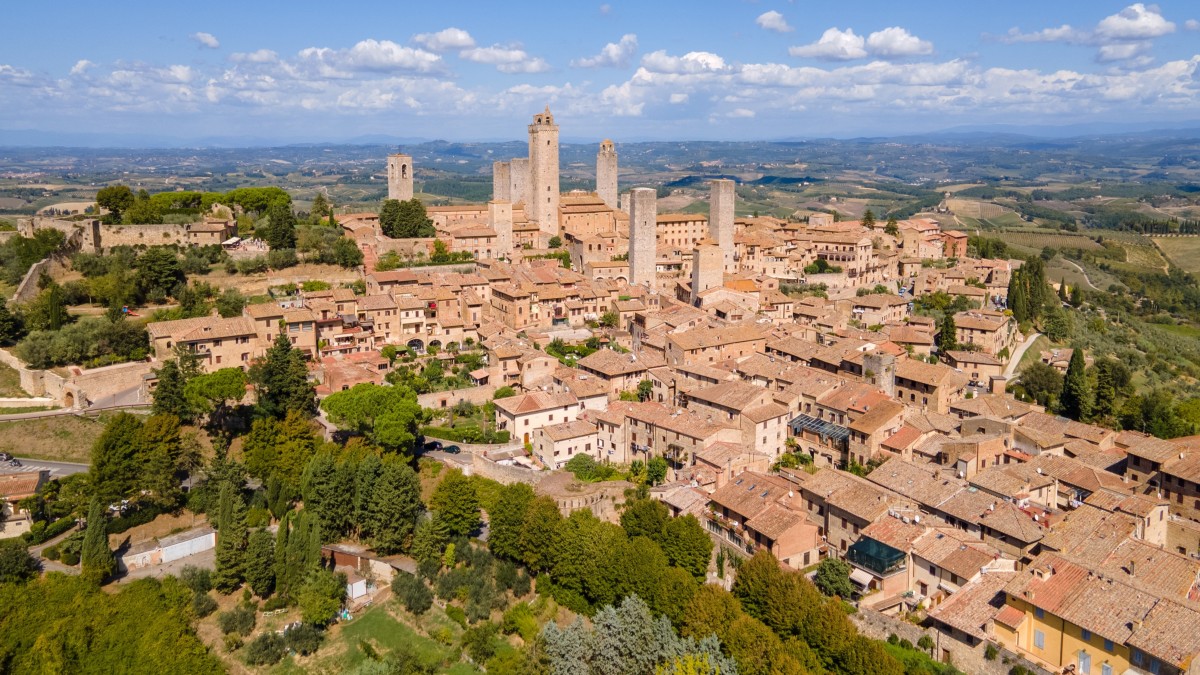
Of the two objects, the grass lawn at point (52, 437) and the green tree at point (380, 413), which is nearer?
the green tree at point (380, 413)

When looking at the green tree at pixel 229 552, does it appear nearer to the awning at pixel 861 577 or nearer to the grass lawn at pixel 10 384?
the grass lawn at pixel 10 384

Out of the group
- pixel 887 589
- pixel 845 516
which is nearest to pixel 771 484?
pixel 845 516

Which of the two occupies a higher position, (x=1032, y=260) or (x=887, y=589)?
(x=1032, y=260)

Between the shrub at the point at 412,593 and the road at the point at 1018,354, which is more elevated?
the road at the point at 1018,354

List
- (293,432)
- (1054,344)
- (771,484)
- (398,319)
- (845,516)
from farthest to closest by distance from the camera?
1. (1054,344)
2. (398,319)
3. (293,432)
4. (771,484)
5. (845,516)

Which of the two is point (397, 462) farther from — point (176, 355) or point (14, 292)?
point (14, 292)

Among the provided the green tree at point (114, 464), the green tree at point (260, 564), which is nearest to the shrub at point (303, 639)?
the green tree at point (260, 564)

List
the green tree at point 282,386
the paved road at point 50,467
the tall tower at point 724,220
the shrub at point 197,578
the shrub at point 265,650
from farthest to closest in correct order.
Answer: the tall tower at point 724,220
the green tree at point 282,386
the paved road at point 50,467
the shrub at point 197,578
the shrub at point 265,650
